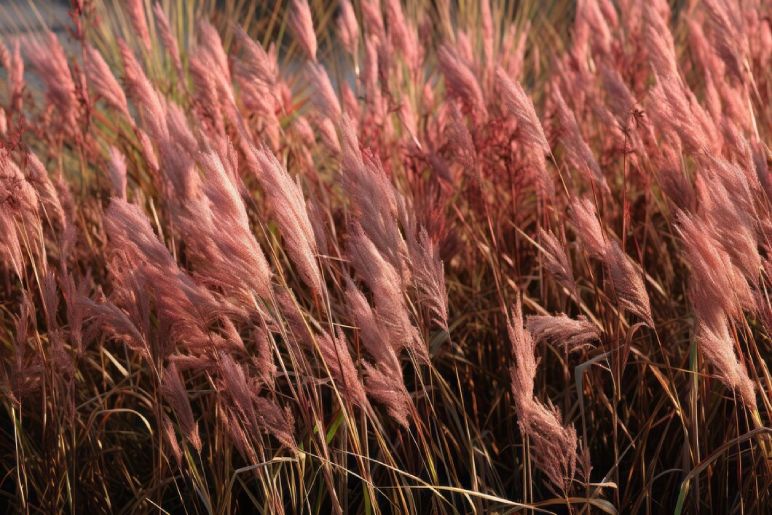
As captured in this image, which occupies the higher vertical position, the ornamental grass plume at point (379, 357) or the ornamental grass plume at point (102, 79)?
the ornamental grass plume at point (102, 79)

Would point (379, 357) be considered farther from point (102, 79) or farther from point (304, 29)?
point (304, 29)

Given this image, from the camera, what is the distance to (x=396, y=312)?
152 cm

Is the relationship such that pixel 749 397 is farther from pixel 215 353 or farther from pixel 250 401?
pixel 215 353

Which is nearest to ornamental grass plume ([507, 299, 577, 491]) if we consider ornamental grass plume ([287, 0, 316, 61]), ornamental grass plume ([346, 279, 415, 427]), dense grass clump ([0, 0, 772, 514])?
dense grass clump ([0, 0, 772, 514])

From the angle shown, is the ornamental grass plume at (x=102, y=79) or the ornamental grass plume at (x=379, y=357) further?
the ornamental grass plume at (x=102, y=79)

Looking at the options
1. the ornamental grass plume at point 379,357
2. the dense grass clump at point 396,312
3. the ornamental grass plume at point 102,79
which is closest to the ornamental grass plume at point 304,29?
the dense grass clump at point 396,312

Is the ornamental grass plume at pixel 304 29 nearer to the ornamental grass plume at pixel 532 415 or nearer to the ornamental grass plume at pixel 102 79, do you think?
A: the ornamental grass plume at pixel 102 79

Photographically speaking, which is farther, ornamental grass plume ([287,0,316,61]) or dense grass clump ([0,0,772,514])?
ornamental grass plume ([287,0,316,61])

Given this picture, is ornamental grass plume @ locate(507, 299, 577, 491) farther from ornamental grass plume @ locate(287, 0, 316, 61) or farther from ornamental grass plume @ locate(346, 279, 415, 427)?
ornamental grass plume @ locate(287, 0, 316, 61)

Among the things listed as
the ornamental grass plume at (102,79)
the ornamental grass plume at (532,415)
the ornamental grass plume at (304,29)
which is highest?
the ornamental grass plume at (304,29)

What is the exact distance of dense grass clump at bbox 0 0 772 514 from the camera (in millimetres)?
1556

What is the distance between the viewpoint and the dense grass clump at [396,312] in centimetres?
156

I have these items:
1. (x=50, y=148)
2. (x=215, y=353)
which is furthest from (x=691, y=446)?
(x=50, y=148)

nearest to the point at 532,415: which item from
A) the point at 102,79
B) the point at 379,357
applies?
the point at 379,357
